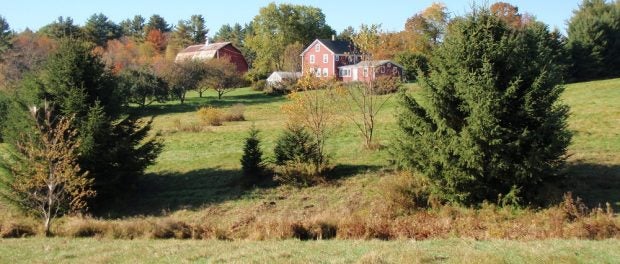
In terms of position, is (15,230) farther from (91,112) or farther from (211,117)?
(211,117)

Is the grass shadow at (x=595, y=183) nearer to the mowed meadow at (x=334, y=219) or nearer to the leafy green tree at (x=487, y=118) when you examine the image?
the mowed meadow at (x=334, y=219)

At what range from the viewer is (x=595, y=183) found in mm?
16547

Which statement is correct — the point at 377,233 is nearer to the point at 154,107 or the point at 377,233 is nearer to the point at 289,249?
the point at 289,249

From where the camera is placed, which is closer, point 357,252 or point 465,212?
point 357,252

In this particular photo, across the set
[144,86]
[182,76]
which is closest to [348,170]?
[144,86]

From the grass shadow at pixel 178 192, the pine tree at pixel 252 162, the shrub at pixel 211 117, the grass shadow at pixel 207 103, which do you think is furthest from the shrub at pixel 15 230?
the grass shadow at pixel 207 103

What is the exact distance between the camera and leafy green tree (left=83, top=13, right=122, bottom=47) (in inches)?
3769

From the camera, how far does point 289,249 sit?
9969mm

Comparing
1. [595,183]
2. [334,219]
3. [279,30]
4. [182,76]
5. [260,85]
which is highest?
[279,30]

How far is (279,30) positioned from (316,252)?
259 feet

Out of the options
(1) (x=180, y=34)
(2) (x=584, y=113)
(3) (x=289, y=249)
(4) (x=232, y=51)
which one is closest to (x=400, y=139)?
(3) (x=289, y=249)

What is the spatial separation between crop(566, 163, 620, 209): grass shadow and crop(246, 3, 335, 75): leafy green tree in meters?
64.3

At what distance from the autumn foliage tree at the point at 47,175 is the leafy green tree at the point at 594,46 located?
42895 mm

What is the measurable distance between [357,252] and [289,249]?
1385 mm
